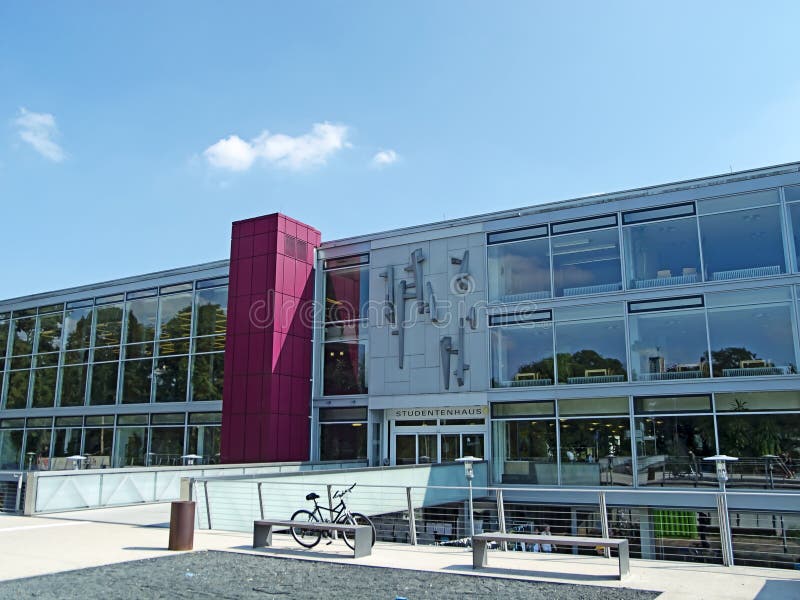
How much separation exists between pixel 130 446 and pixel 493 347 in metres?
16.3

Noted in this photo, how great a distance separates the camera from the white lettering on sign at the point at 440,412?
2459 centimetres

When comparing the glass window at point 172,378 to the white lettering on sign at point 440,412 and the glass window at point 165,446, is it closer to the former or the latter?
the glass window at point 165,446

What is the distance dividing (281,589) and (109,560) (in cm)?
337

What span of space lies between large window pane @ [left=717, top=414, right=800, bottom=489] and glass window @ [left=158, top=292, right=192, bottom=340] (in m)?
20.4

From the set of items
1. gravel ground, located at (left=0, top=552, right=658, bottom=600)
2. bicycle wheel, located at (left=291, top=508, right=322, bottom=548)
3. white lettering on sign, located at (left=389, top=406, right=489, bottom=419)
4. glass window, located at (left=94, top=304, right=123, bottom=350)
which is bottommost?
gravel ground, located at (left=0, top=552, right=658, bottom=600)

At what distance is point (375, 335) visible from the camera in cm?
2678

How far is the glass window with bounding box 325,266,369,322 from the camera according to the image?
27.7 metres

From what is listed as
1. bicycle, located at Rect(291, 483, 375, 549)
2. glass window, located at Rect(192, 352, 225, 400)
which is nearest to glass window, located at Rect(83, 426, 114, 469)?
Answer: glass window, located at Rect(192, 352, 225, 400)

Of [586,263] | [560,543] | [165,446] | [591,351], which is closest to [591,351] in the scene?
[591,351]

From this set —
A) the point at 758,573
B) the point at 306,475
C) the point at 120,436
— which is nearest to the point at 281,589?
the point at 758,573

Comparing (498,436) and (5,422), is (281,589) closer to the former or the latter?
(498,436)

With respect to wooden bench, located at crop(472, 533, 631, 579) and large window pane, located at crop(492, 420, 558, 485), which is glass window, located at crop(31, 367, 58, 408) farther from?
wooden bench, located at crop(472, 533, 631, 579)

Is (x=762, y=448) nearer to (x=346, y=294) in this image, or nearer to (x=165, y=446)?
(x=346, y=294)

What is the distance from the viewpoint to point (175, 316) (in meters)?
31.2
